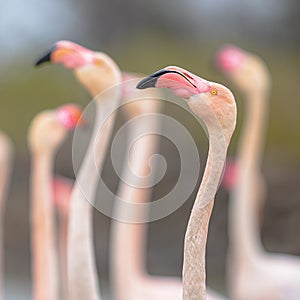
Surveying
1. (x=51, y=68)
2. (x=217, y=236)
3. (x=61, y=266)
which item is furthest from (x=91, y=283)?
(x=51, y=68)

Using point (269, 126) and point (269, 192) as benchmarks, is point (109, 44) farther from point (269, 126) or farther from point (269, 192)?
point (269, 192)

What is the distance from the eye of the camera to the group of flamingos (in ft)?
7.40

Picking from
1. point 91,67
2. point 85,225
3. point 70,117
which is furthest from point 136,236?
point 91,67

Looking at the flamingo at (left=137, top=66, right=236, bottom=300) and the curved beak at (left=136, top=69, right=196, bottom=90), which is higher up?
the curved beak at (left=136, top=69, right=196, bottom=90)

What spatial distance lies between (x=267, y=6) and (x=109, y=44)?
2.21 meters

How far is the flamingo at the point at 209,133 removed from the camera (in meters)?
2.17

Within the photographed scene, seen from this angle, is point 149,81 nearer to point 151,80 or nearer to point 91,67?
point 151,80

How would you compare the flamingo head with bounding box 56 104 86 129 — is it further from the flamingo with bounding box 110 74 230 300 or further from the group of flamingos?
the flamingo with bounding box 110 74 230 300

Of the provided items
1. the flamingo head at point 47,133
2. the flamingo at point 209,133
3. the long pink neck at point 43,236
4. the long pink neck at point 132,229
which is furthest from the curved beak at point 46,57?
the long pink neck at point 132,229

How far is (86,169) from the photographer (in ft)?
9.88

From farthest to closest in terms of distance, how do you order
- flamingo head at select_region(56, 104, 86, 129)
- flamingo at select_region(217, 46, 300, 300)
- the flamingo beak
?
flamingo at select_region(217, 46, 300, 300), flamingo head at select_region(56, 104, 86, 129), the flamingo beak

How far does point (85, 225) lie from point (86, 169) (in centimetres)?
17

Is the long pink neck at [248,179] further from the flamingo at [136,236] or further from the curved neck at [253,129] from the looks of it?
the flamingo at [136,236]

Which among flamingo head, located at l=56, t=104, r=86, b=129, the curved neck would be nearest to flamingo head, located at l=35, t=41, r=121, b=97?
flamingo head, located at l=56, t=104, r=86, b=129
